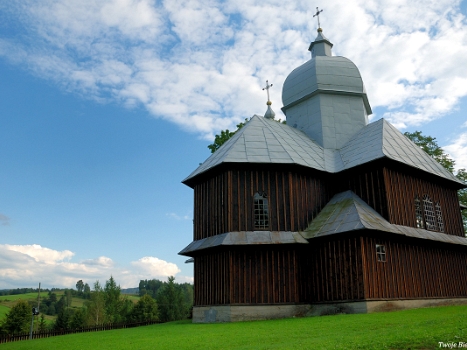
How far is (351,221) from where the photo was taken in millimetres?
17391

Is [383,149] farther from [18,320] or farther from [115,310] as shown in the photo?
[115,310]

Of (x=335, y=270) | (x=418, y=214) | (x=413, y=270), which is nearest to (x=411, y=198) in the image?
(x=418, y=214)

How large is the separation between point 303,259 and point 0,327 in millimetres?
33844

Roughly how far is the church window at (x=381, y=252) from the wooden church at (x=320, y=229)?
0.14ft

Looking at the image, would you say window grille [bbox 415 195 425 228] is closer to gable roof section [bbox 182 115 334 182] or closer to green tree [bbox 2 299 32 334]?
gable roof section [bbox 182 115 334 182]

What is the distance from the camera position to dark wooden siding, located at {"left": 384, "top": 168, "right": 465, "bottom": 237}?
753 inches

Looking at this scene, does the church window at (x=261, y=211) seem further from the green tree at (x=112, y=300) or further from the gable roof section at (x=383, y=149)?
the green tree at (x=112, y=300)

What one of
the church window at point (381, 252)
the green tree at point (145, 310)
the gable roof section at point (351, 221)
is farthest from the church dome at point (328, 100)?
the green tree at point (145, 310)

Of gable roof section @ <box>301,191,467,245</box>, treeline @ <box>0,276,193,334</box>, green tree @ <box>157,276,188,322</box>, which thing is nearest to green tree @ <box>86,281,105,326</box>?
treeline @ <box>0,276,193,334</box>

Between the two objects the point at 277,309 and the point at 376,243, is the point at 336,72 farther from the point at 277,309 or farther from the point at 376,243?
the point at 277,309

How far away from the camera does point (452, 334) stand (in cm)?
745

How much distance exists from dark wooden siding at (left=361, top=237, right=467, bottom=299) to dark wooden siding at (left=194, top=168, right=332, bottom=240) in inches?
141

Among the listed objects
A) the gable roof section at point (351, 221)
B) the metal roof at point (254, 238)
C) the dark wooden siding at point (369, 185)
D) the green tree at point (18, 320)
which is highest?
the dark wooden siding at point (369, 185)

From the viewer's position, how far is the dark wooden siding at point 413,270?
16.9 m
